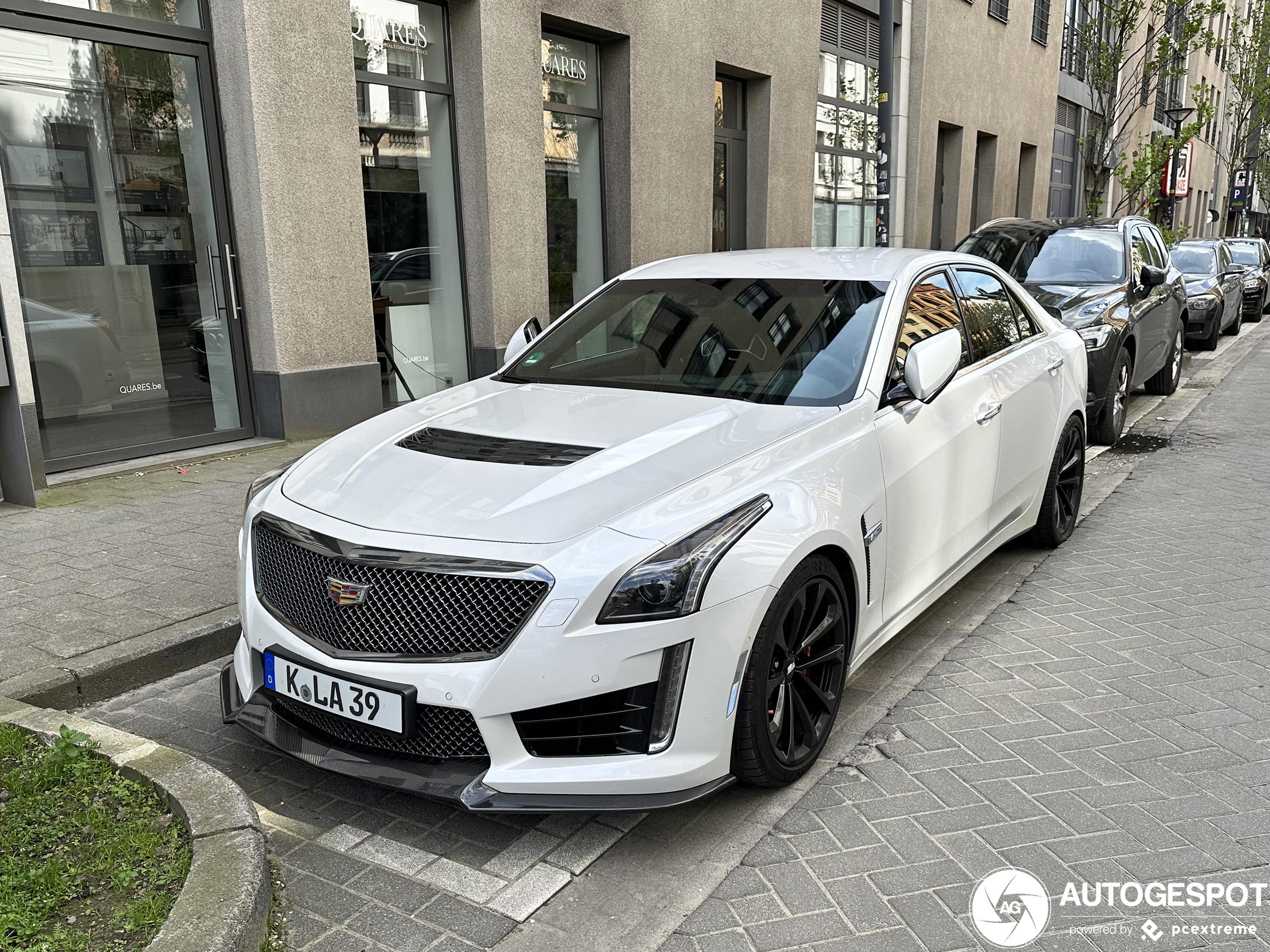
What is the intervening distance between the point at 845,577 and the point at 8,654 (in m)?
3.21

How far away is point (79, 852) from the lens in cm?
275

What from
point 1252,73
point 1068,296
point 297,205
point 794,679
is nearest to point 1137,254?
point 1068,296

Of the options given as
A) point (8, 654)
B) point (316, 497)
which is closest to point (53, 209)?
point (8, 654)

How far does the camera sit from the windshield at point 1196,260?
666 inches

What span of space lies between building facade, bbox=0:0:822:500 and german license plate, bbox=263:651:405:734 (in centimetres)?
419

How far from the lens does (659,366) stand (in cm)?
413

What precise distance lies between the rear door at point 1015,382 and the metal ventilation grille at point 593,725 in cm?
254

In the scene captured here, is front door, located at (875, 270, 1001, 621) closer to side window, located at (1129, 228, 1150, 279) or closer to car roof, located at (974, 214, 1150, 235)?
side window, located at (1129, 228, 1150, 279)

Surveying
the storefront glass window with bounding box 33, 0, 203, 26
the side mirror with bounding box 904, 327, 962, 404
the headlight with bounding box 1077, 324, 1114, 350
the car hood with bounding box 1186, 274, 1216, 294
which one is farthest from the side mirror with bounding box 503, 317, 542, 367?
the car hood with bounding box 1186, 274, 1216, 294

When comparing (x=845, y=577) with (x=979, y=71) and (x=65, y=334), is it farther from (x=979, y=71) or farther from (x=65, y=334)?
(x=979, y=71)

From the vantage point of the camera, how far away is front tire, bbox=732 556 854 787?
9.62 feet

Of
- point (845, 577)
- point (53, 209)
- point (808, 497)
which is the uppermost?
point (53, 209)

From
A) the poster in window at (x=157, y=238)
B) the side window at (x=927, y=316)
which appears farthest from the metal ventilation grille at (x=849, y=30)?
the side window at (x=927, y=316)

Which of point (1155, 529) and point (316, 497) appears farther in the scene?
point (1155, 529)
